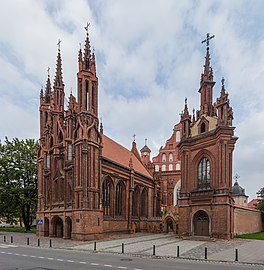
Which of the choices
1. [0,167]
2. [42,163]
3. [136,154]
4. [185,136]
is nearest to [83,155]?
[42,163]

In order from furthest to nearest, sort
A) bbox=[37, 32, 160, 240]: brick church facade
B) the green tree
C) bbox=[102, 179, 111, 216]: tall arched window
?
1. the green tree
2. bbox=[102, 179, 111, 216]: tall arched window
3. bbox=[37, 32, 160, 240]: brick church facade

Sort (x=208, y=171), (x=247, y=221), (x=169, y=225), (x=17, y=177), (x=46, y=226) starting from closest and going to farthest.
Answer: (x=208, y=171)
(x=46, y=226)
(x=247, y=221)
(x=17, y=177)
(x=169, y=225)

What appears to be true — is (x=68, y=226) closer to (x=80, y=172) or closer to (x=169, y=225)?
(x=80, y=172)

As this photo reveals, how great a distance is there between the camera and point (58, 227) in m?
36.5

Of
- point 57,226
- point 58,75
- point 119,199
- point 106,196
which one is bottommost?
point 57,226

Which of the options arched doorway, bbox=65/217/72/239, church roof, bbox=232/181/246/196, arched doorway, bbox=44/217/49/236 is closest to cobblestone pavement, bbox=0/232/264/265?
arched doorway, bbox=65/217/72/239

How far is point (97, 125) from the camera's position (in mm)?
35375

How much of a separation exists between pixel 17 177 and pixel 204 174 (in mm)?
29276

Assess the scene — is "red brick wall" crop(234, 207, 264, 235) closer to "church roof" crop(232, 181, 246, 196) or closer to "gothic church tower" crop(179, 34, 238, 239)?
"gothic church tower" crop(179, 34, 238, 239)

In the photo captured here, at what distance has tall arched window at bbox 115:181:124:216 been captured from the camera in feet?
135

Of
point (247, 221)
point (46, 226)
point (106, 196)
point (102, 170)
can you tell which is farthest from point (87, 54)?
point (247, 221)

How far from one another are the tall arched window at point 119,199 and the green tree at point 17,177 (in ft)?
46.9

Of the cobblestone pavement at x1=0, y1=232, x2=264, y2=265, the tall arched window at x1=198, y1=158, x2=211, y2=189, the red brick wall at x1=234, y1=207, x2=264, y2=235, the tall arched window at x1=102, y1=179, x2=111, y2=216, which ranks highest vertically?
the tall arched window at x1=198, y1=158, x2=211, y2=189

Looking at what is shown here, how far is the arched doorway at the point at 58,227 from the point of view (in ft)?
119
